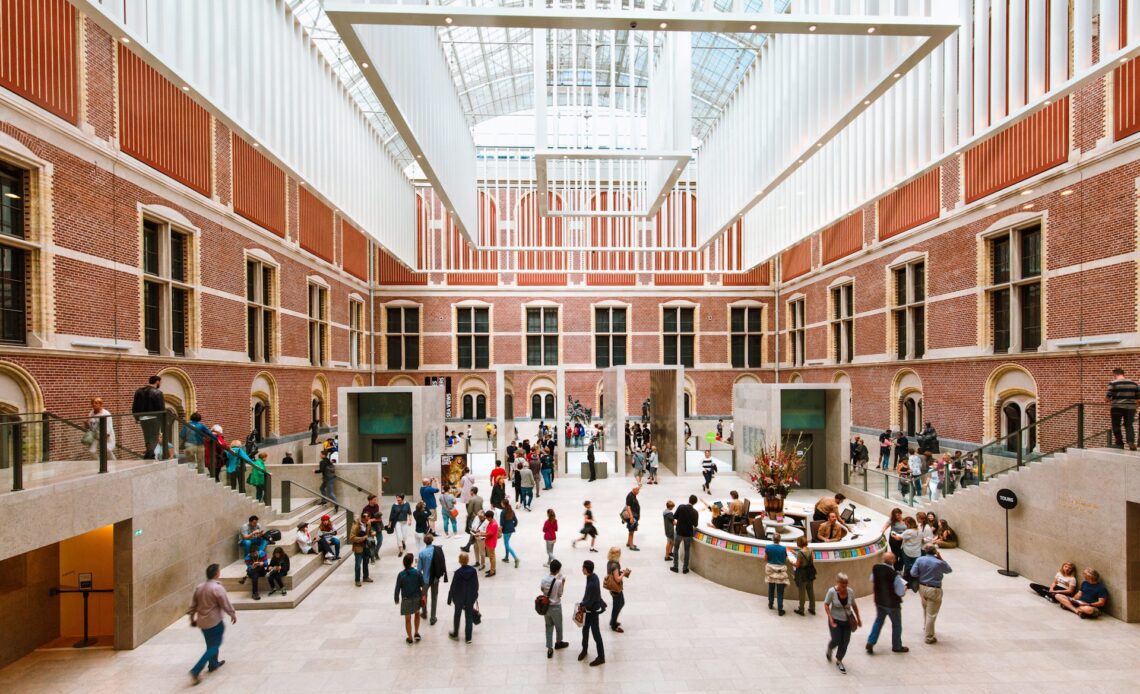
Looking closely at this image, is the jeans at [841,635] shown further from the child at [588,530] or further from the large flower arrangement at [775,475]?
the child at [588,530]

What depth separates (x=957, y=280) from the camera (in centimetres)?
1692

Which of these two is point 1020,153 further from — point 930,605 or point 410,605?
point 410,605

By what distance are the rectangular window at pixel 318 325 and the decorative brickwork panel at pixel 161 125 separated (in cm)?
729

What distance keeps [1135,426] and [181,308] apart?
18.8 metres

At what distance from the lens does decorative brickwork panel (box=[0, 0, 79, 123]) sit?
29.3ft

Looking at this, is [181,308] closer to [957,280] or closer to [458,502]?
[458,502]

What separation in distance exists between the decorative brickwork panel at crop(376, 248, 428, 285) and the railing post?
22016 millimetres

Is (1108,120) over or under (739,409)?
over

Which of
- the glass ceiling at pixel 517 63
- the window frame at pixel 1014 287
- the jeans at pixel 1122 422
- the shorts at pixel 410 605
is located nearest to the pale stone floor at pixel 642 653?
the shorts at pixel 410 605

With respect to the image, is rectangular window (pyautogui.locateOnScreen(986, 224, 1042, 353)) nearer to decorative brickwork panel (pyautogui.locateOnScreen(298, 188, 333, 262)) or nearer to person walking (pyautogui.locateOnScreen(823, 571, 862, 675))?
person walking (pyautogui.locateOnScreen(823, 571, 862, 675))

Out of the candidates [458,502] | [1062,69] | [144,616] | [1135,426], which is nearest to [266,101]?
[144,616]

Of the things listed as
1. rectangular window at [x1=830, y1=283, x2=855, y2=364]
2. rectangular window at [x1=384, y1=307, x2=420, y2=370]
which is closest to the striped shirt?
rectangular window at [x1=830, y1=283, x2=855, y2=364]

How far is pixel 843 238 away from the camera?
2339cm

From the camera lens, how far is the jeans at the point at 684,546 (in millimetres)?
10539
